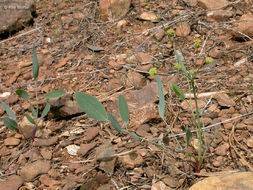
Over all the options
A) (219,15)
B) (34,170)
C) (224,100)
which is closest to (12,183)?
(34,170)

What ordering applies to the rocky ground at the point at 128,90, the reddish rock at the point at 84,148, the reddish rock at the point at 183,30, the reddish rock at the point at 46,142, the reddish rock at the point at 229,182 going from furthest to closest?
the reddish rock at the point at 183,30, the reddish rock at the point at 46,142, the reddish rock at the point at 84,148, the rocky ground at the point at 128,90, the reddish rock at the point at 229,182

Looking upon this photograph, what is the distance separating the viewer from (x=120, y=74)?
214 cm

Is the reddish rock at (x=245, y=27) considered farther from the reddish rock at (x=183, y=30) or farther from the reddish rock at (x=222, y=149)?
the reddish rock at (x=222, y=149)

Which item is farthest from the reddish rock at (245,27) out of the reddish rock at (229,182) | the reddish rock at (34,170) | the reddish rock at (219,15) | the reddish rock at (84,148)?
the reddish rock at (34,170)

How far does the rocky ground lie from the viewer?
57.2 inches

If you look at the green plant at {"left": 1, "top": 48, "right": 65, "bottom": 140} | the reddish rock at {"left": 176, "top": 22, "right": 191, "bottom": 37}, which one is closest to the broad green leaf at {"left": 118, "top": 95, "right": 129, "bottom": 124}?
the green plant at {"left": 1, "top": 48, "right": 65, "bottom": 140}

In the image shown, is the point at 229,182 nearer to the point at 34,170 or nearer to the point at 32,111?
the point at 34,170

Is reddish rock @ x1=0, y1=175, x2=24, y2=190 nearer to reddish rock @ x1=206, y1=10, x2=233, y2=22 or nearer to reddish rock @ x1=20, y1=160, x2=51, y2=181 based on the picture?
reddish rock @ x1=20, y1=160, x2=51, y2=181

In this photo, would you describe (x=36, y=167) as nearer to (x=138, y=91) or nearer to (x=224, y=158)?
(x=138, y=91)

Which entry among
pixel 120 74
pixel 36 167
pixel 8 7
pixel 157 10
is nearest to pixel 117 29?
pixel 157 10

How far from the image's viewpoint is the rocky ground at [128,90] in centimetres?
145

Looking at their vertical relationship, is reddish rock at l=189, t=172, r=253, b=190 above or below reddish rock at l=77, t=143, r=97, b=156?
above

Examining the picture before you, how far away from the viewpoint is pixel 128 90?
199 cm

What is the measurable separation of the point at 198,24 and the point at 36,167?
5.58 feet
